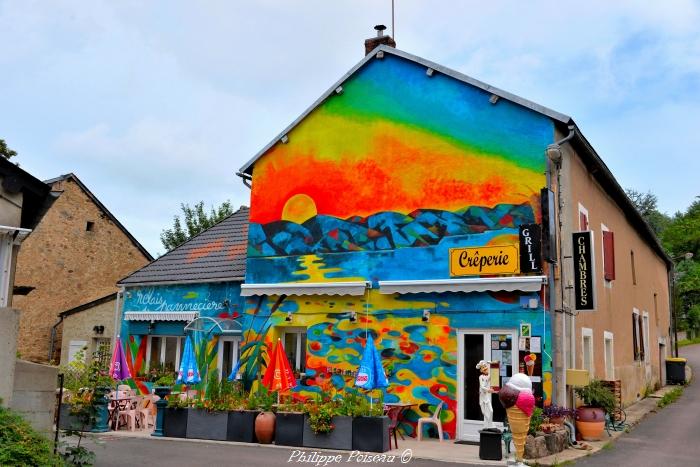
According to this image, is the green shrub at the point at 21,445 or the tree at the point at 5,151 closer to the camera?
the green shrub at the point at 21,445

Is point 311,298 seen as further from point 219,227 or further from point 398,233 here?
point 219,227

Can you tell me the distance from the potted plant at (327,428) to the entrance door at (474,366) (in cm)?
274

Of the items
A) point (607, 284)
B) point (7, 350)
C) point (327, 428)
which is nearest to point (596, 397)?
point (607, 284)

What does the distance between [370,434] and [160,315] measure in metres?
9.68

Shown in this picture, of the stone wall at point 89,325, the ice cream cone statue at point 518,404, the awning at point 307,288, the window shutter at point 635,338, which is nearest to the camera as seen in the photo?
the ice cream cone statue at point 518,404

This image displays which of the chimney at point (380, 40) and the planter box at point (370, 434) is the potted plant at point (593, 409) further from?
the chimney at point (380, 40)

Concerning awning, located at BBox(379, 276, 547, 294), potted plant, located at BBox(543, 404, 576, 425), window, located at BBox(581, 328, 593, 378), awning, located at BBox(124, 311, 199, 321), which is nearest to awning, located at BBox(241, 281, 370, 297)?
awning, located at BBox(379, 276, 547, 294)

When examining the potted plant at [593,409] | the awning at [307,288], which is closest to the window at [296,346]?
the awning at [307,288]

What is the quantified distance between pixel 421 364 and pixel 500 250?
3015mm

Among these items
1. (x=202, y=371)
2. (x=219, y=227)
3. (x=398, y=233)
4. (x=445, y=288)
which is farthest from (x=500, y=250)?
(x=219, y=227)

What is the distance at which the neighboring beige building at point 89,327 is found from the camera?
69.8ft

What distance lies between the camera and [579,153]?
15.2 meters

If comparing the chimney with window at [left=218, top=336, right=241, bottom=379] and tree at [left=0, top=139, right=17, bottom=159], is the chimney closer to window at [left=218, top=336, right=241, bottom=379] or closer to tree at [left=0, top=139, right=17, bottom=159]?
window at [left=218, top=336, right=241, bottom=379]

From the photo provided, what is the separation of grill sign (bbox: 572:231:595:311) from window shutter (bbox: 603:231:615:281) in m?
3.84
